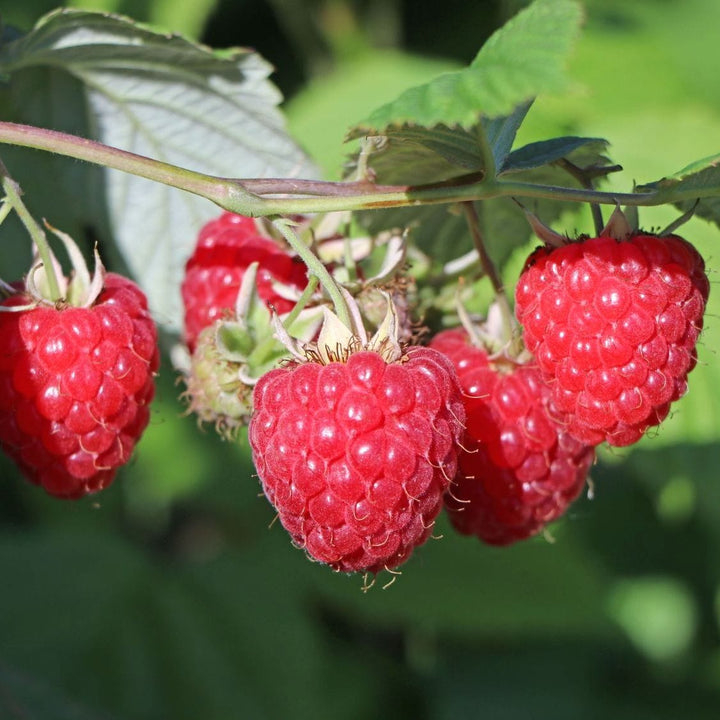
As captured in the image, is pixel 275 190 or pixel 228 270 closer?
pixel 275 190

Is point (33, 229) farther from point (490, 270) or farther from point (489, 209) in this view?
point (489, 209)

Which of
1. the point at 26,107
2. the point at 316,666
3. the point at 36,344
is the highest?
the point at 26,107

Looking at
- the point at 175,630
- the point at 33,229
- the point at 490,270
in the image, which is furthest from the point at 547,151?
the point at 175,630

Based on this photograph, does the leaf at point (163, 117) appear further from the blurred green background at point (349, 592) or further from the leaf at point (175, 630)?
the leaf at point (175, 630)

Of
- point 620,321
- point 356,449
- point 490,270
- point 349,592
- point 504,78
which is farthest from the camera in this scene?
point 349,592

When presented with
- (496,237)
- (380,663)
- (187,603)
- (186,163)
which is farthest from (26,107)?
(380,663)

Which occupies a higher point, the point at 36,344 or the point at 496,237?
the point at 36,344

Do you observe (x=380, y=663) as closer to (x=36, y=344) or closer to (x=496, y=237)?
(x=496, y=237)
